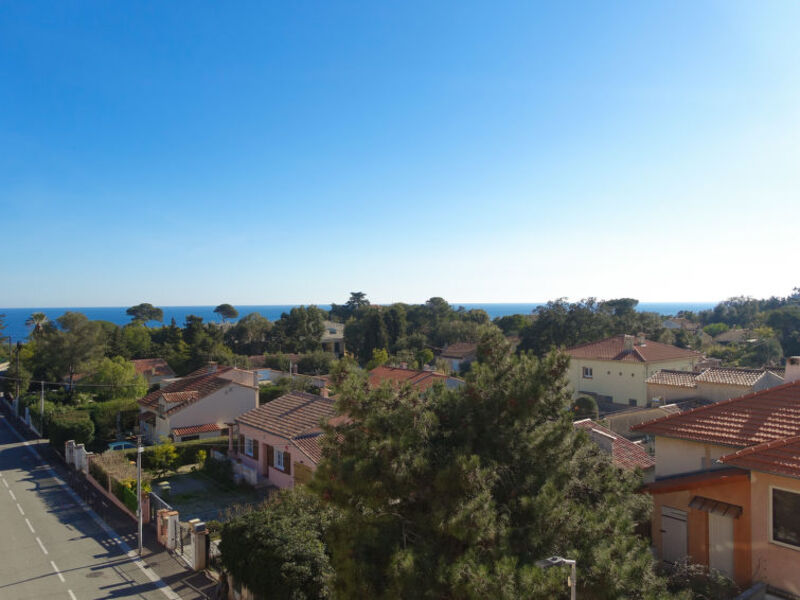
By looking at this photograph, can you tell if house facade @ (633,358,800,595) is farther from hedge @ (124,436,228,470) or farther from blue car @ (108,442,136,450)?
blue car @ (108,442,136,450)

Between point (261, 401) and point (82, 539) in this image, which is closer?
point (82, 539)

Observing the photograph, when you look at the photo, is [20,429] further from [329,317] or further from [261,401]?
[329,317]

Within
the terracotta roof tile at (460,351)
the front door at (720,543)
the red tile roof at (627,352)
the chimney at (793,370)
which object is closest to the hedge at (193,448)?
the front door at (720,543)

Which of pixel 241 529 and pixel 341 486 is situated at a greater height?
pixel 341 486

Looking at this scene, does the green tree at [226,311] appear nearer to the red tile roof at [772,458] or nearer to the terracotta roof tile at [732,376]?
the terracotta roof tile at [732,376]

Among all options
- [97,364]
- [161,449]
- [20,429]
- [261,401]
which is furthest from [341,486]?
[97,364]

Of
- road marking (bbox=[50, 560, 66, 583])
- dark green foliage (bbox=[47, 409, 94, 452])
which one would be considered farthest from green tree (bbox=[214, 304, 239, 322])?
road marking (bbox=[50, 560, 66, 583])
